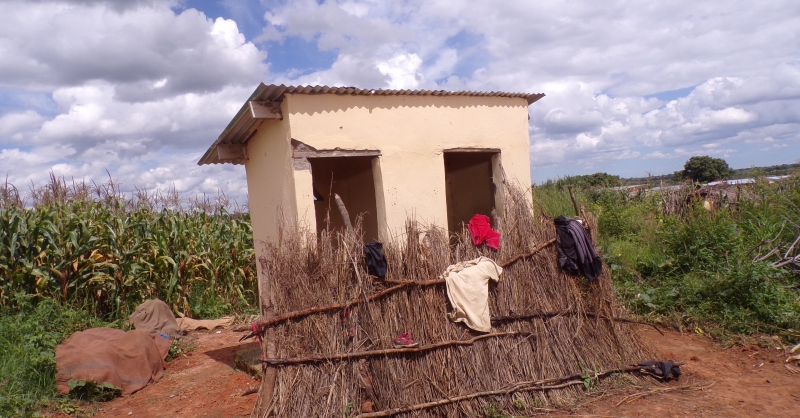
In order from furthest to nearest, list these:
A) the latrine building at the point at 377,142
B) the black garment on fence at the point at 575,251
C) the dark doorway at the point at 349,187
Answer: the dark doorway at the point at 349,187 → the latrine building at the point at 377,142 → the black garment on fence at the point at 575,251

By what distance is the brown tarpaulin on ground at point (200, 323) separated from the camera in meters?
9.02

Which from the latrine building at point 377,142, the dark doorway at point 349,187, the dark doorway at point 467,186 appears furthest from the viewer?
the dark doorway at point 349,187

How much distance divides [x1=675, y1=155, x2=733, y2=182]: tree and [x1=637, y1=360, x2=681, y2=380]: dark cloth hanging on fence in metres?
23.6

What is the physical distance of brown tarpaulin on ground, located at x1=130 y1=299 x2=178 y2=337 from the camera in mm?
8203

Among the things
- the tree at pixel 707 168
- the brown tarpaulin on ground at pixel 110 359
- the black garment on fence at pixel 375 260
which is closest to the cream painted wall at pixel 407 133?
the black garment on fence at pixel 375 260

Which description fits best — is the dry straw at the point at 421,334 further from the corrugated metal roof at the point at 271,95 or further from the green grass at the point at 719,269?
the corrugated metal roof at the point at 271,95

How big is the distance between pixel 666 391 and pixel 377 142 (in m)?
4.44

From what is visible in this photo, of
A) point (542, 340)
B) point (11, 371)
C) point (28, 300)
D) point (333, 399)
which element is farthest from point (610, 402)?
point (28, 300)

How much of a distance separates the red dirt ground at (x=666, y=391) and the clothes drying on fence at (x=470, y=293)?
1.16 meters

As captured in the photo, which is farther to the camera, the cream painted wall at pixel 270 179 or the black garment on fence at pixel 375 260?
the cream painted wall at pixel 270 179

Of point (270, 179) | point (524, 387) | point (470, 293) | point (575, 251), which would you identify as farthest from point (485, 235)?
point (270, 179)

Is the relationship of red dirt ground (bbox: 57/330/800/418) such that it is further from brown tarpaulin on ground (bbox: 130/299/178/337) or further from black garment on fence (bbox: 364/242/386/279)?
black garment on fence (bbox: 364/242/386/279)

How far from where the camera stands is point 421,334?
16.6 feet

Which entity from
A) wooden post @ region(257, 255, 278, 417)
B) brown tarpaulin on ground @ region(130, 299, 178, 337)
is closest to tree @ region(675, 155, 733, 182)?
brown tarpaulin on ground @ region(130, 299, 178, 337)
